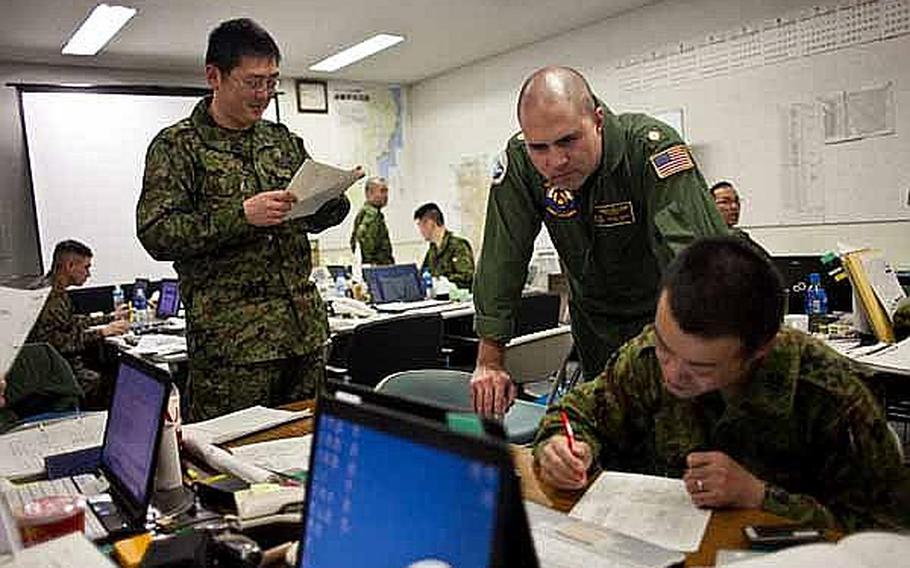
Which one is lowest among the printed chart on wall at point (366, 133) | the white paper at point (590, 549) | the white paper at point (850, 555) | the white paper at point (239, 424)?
the white paper at point (239, 424)

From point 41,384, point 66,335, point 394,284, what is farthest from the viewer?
point 394,284

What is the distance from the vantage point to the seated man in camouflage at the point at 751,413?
1167mm

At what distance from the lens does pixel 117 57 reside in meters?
6.37

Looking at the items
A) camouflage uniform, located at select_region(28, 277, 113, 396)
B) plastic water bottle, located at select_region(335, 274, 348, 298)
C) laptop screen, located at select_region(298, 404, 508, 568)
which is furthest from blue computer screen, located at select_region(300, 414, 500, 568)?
plastic water bottle, located at select_region(335, 274, 348, 298)

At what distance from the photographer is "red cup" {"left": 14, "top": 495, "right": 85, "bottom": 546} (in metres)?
1.10

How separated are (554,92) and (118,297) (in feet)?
A: 15.6

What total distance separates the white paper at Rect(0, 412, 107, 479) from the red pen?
1.01 metres

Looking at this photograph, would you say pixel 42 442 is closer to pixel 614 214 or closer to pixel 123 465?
pixel 123 465

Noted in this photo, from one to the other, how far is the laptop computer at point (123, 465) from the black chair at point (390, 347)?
1.76m

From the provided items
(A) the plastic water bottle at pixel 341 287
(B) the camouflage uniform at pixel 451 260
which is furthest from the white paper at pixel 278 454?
(B) the camouflage uniform at pixel 451 260

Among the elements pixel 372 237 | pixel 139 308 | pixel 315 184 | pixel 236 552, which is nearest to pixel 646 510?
pixel 236 552

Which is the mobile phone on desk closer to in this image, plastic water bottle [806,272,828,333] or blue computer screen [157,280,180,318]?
plastic water bottle [806,272,828,333]

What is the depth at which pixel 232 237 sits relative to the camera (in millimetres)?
1997

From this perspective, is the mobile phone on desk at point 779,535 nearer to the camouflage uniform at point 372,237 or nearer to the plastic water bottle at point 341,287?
the plastic water bottle at point 341,287
